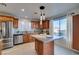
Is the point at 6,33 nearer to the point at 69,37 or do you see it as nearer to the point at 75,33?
the point at 69,37

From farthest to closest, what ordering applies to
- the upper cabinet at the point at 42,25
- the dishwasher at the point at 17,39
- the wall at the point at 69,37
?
the dishwasher at the point at 17,39
the wall at the point at 69,37
the upper cabinet at the point at 42,25

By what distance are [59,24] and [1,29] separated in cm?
270

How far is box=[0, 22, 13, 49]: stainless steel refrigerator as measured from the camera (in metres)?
5.22

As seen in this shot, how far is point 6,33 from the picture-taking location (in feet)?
18.0

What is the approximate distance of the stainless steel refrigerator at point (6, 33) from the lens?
17.1ft

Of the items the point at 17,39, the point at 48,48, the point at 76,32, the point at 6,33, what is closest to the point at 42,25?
the point at 48,48

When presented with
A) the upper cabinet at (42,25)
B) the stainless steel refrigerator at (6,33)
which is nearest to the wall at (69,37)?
the upper cabinet at (42,25)

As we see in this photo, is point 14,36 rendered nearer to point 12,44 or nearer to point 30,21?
point 12,44

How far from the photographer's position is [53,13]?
3.75 metres

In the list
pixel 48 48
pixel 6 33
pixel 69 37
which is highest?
pixel 6 33

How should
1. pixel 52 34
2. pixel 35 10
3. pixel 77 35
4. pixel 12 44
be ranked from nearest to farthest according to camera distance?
pixel 35 10, pixel 52 34, pixel 77 35, pixel 12 44

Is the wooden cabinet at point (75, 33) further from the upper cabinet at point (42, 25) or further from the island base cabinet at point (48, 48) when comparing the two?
the upper cabinet at point (42, 25)

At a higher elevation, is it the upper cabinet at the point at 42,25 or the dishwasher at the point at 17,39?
the upper cabinet at the point at 42,25
